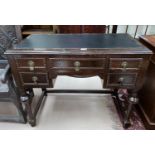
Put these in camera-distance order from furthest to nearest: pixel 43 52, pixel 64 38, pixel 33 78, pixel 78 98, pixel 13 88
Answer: pixel 78 98
pixel 64 38
pixel 13 88
pixel 33 78
pixel 43 52

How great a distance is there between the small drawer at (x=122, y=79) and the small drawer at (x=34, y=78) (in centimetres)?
51

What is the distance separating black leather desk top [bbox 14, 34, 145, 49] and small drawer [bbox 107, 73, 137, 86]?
9.0 inches

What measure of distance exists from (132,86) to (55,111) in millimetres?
914

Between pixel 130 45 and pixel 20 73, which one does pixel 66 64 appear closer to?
pixel 20 73

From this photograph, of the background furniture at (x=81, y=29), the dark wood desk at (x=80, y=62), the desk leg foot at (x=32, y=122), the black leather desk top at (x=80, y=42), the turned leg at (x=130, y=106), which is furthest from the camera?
the background furniture at (x=81, y=29)

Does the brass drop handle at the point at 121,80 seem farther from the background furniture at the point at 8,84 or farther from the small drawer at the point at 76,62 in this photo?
the background furniture at the point at 8,84

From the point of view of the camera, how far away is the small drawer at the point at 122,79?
1.14 m

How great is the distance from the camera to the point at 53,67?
111 centimetres

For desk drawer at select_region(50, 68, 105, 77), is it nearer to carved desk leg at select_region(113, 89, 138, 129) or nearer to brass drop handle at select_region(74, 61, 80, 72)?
brass drop handle at select_region(74, 61, 80, 72)

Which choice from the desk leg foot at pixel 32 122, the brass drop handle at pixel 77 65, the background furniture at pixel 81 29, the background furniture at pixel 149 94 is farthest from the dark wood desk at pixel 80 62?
the background furniture at pixel 81 29

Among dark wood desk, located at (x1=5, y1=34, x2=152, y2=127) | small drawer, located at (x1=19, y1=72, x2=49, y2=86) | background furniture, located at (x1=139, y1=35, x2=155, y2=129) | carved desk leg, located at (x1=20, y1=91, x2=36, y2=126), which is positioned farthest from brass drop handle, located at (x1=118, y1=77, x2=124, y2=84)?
carved desk leg, located at (x1=20, y1=91, x2=36, y2=126)

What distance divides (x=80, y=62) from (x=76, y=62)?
0.10ft

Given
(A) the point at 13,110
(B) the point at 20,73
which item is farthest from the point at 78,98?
(B) the point at 20,73

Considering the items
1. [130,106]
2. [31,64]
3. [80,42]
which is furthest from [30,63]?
[130,106]
